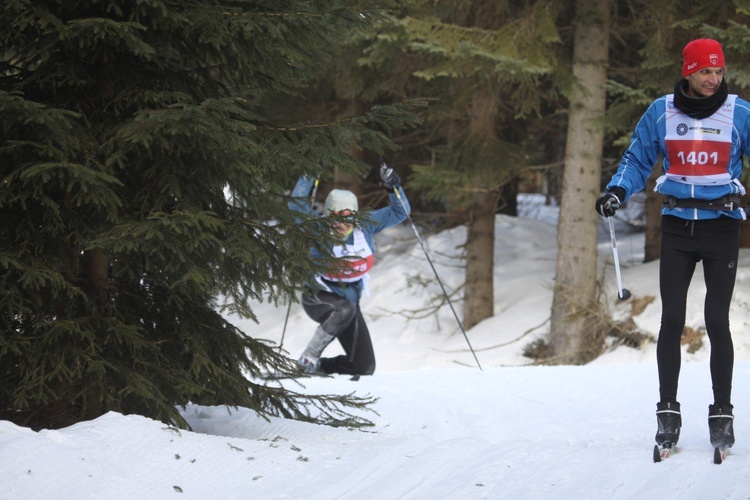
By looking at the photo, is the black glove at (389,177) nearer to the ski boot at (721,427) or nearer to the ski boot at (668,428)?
the ski boot at (668,428)

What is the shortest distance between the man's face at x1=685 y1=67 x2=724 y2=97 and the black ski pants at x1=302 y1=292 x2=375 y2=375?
15.5 ft

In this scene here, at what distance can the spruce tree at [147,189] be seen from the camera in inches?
164

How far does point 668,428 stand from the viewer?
185 inches

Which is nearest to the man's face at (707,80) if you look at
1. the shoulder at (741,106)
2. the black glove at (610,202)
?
the shoulder at (741,106)

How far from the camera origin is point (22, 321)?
443 centimetres

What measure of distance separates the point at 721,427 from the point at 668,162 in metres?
1.40

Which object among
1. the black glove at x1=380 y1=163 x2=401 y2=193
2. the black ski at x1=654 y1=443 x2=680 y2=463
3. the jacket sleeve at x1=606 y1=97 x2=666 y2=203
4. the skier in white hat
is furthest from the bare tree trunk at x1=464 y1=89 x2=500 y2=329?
the black ski at x1=654 y1=443 x2=680 y2=463

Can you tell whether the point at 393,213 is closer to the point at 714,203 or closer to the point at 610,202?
the point at 610,202

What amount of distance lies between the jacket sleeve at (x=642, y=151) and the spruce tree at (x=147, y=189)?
1.25 meters

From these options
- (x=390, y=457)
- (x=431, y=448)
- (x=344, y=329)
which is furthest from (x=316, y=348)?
(x=390, y=457)

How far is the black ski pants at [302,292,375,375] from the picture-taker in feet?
28.7

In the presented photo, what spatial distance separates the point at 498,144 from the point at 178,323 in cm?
940

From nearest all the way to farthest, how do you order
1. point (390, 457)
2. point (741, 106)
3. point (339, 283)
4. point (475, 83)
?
point (741, 106) → point (390, 457) → point (339, 283) → point (475, 83)

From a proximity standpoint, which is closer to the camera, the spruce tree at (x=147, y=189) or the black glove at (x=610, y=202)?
the spruce tree at (x=147, y=189)
